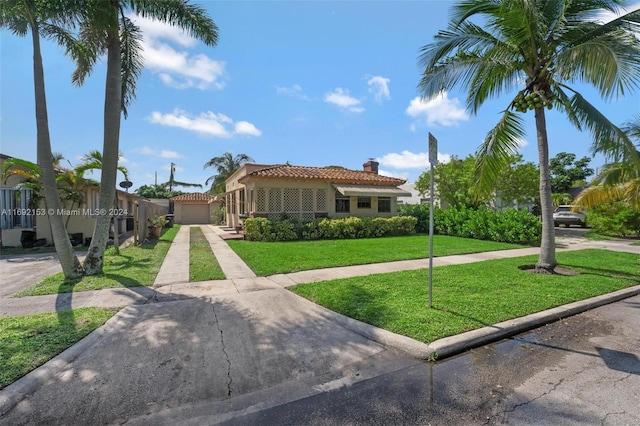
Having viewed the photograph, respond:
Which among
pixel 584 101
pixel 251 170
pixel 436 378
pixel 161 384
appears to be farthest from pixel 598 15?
pixel 251 170

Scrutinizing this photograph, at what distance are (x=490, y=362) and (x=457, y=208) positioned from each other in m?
16.6

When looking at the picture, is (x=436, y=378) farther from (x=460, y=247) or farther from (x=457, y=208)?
(x=457, y=208)

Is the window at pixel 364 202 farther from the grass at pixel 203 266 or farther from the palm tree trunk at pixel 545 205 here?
the palm tree trunk at pixel 545 205

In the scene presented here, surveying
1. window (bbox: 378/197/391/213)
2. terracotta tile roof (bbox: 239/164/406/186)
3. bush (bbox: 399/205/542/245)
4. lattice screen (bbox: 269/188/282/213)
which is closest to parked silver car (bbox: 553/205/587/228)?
bush (bbox: 399/205/542/245)

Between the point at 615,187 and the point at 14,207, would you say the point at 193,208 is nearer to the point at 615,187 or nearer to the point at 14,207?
the point at 14,207

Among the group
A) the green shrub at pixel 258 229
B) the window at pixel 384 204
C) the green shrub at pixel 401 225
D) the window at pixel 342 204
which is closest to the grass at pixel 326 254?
the green shrub at pixel 258 229

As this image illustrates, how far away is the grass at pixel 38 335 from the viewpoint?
10.8 feet

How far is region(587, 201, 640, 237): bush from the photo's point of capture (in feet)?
54.2

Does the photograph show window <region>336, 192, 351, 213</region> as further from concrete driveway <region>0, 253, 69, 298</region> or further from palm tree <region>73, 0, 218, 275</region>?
concrete driveway <region>0, 253, 69, 298</region>

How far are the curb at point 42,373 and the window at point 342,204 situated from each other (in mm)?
14639

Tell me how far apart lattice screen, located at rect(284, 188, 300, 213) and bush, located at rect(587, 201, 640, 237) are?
17.6m

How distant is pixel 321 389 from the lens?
3.03m

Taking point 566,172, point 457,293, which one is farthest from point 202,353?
point 566,172

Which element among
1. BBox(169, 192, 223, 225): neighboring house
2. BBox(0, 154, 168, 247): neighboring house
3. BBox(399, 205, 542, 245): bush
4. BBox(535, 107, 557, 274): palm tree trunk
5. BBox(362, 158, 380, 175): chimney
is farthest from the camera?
BBox(169, 192, 223, 225): neighboring house
